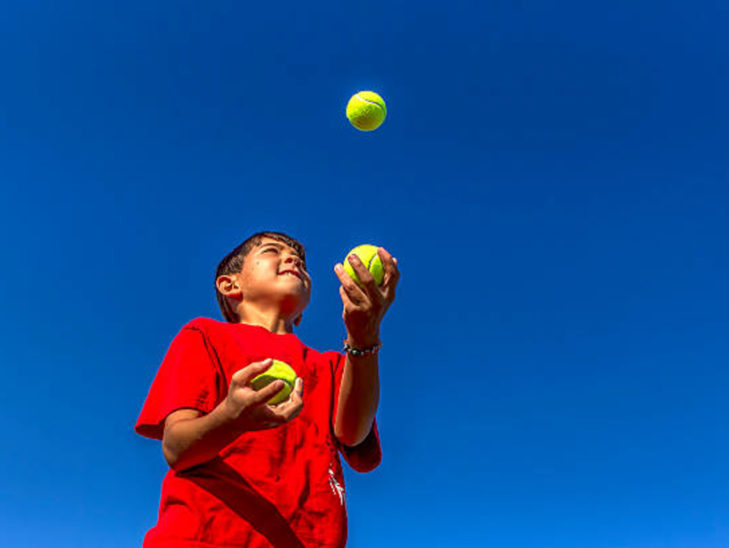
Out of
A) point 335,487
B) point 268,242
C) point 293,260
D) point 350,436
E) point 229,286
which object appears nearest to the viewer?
point 335,487

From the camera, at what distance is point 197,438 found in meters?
3.02

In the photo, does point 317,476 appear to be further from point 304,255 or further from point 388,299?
point 304,255

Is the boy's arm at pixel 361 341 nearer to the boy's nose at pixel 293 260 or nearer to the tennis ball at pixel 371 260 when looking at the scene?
the tennis ball at pixel 371 260

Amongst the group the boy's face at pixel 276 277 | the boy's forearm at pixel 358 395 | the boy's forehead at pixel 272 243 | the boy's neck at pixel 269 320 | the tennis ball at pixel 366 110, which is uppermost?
the tennis ball at pixel 366 110

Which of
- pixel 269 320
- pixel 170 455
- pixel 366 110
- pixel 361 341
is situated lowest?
pixel 170 455

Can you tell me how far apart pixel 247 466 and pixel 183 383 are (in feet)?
1.89

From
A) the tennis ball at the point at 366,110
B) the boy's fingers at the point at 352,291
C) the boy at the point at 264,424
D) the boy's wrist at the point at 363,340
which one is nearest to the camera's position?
the boy at the point at 264,424

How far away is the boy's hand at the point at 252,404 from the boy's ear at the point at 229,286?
223cm

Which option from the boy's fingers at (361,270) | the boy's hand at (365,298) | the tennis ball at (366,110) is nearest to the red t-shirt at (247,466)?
the boy's hand at (365,298)

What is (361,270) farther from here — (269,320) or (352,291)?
(269,320)

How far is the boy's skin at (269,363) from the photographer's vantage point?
113 inches

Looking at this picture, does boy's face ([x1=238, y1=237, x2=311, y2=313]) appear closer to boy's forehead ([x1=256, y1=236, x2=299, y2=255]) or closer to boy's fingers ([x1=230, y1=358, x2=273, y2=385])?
boy's forehead ([x1=256, y1=236, x2=299, y2=255])

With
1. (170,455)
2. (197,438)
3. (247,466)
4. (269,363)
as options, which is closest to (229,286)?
(247,466)

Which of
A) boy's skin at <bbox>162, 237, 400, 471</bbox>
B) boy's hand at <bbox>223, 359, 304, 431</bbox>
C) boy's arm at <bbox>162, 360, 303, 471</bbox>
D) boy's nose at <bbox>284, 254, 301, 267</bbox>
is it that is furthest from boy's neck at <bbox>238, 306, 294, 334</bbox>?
boy's hand at <bbox>223, 359, 304, 431</bbox>
